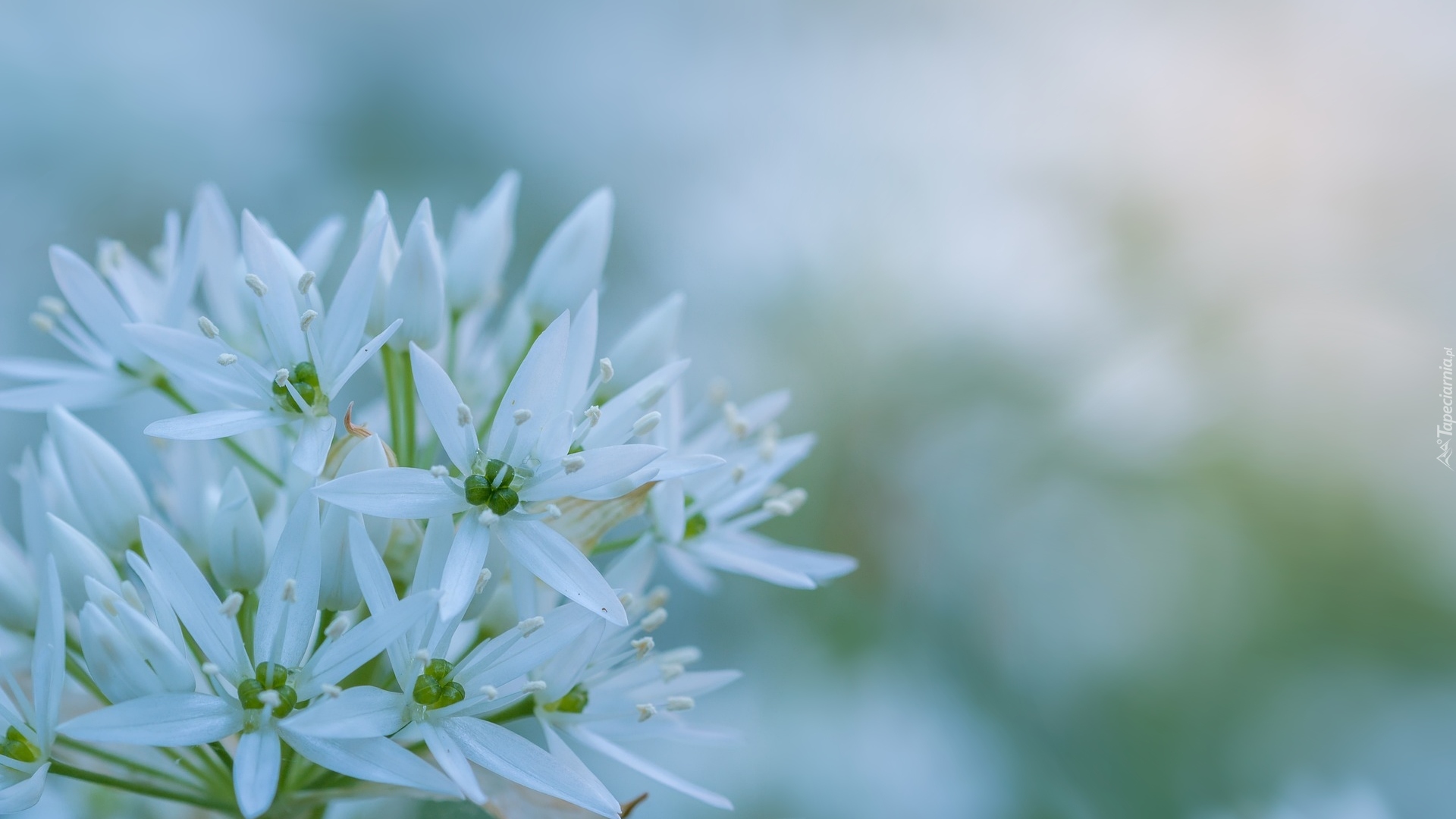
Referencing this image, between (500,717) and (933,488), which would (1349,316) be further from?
(500,717)

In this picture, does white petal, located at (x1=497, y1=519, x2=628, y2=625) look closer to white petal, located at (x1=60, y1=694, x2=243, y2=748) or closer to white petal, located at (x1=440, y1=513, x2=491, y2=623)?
white petal, located at (x1=440, y1=513, x2=491, y2=623)

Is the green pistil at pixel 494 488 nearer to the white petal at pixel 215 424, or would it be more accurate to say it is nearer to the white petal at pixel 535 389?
the white petal at pixel 535 389

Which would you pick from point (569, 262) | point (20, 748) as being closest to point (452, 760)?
point (20, 748)

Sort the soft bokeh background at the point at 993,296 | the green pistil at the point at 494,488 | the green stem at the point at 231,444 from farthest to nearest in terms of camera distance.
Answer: the soft bokeh background at the point at 993,296 → the green stem at the point at 231,444 → the green pistil at the point at 494,488

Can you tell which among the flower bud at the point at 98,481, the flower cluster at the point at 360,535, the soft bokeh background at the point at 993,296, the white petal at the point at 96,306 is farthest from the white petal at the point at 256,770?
the soft bokeh background at the point at 993,296

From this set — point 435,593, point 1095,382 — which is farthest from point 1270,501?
point 435,593

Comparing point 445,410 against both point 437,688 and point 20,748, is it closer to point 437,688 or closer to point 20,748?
point 437,688
